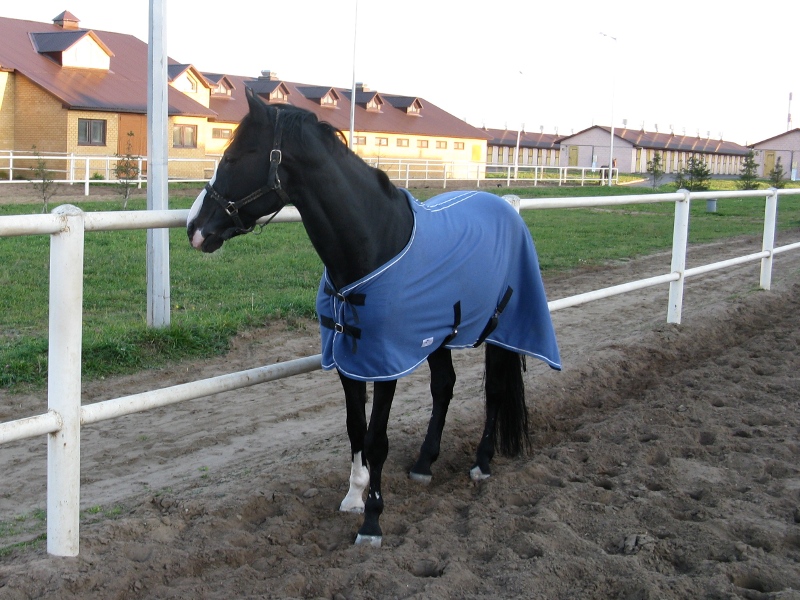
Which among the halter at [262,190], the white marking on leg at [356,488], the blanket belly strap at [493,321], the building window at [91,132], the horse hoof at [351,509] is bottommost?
the horse hoof at [351,509]

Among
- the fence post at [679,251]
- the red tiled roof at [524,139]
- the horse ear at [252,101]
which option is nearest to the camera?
the horse ear at [252,101]

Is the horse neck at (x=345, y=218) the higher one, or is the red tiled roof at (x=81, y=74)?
the red tiled roof at (x=81, y=74)

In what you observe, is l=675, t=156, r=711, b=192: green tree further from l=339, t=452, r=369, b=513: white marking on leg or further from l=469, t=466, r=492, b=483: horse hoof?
l=339, t=452, r=369, b=513: white marking on leg

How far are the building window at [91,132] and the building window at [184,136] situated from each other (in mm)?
3356

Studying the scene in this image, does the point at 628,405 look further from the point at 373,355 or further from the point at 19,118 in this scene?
the point at 19,118

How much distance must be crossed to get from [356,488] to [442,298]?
95 cm

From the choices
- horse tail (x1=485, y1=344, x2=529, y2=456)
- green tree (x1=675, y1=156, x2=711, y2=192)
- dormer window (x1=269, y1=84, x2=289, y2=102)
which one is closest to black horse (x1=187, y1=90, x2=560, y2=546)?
horse tail (x1=485, y1=344, x2=529, y2=456)

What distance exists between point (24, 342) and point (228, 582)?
153 inches

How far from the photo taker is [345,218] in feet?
11.4

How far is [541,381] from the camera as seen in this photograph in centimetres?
595

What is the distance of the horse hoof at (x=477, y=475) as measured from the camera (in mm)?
4348

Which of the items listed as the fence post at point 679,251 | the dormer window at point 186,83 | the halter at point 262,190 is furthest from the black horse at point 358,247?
the dormer window at point 186,83

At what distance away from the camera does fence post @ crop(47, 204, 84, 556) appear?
3.08 metres

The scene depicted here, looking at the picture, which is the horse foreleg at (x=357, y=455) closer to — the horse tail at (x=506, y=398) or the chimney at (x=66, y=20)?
the horse tail at (x=506, y=398)
